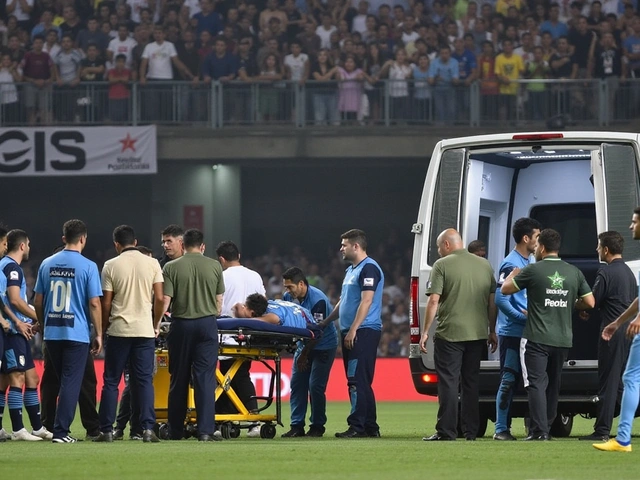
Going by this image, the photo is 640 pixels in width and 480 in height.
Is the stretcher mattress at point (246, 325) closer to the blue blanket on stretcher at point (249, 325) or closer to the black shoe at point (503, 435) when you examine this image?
the blue blanket on stretcher at point (249, 325)

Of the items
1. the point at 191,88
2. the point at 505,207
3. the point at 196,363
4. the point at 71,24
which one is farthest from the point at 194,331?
the point at 71,24

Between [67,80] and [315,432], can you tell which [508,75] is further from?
[315,432]

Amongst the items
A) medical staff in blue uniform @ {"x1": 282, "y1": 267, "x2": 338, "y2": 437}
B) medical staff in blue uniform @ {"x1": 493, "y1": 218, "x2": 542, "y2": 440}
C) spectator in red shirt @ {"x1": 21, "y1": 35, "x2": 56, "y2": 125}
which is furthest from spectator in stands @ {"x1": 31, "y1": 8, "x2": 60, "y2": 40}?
medical staff in blue uniform @ {"x1": 493, "y1": 218, "x2": 542, "y2": 440}

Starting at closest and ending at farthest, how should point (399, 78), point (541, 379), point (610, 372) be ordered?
point (610, 372), point (541, 379), point (399, 78)

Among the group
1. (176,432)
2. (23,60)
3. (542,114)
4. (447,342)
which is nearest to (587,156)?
(447,342)

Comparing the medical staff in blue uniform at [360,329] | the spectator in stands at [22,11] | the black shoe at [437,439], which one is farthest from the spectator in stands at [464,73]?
the black shoe at [437,439]

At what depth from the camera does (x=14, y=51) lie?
91.7 ft

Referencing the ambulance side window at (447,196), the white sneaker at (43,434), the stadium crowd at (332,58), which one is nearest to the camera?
the ambulance side window at (447,196)

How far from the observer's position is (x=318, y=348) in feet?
45.1

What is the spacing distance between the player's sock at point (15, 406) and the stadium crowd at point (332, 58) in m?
14.1

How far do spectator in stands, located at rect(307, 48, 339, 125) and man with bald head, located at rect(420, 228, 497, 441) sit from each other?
47.6 ft

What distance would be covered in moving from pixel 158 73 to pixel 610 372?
17003 millimetres

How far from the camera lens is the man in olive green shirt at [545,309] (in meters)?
11.7

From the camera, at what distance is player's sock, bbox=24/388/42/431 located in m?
12.9
